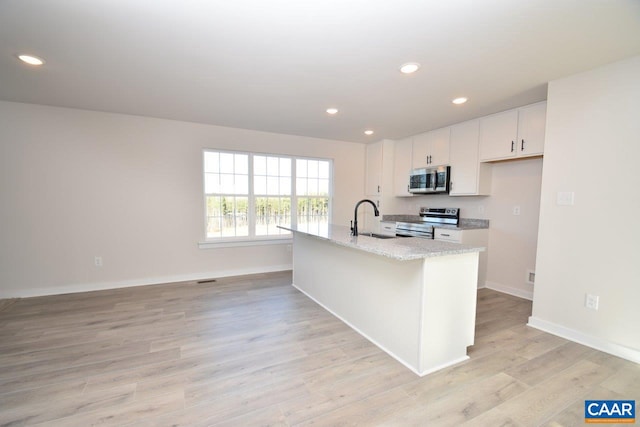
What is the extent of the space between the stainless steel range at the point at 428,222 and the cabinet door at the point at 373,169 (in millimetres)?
920

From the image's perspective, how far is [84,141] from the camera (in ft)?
11.7

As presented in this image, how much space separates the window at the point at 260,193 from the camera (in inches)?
173

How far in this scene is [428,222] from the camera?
4.59 metres

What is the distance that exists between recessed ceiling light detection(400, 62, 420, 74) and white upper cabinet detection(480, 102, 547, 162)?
176 centimetres

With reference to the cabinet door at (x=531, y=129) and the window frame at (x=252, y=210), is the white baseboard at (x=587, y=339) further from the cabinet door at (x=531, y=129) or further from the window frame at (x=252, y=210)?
the window frame at (x=252, y=210)

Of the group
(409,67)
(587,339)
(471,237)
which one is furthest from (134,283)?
(587,339)

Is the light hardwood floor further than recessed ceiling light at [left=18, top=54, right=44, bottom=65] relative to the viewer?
No

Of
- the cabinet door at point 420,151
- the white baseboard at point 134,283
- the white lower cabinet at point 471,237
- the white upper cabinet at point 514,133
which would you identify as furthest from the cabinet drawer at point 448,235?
the white baseboard at point 134,283

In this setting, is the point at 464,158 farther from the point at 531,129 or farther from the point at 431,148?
the point at 531,129

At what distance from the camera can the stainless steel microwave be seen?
13.6ft

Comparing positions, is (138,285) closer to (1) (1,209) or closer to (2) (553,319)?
(1) (1,209)

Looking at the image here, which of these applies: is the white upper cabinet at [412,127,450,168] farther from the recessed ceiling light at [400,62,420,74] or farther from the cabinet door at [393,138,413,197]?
the recessed ceiling light at [400,62,420,74]

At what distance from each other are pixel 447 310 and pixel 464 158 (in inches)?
104

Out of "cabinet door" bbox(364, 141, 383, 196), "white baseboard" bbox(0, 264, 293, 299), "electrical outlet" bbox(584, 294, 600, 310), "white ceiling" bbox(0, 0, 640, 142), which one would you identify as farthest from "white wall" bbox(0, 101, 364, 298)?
"electrical outlet" bbox(584, 294, 600, 310)
